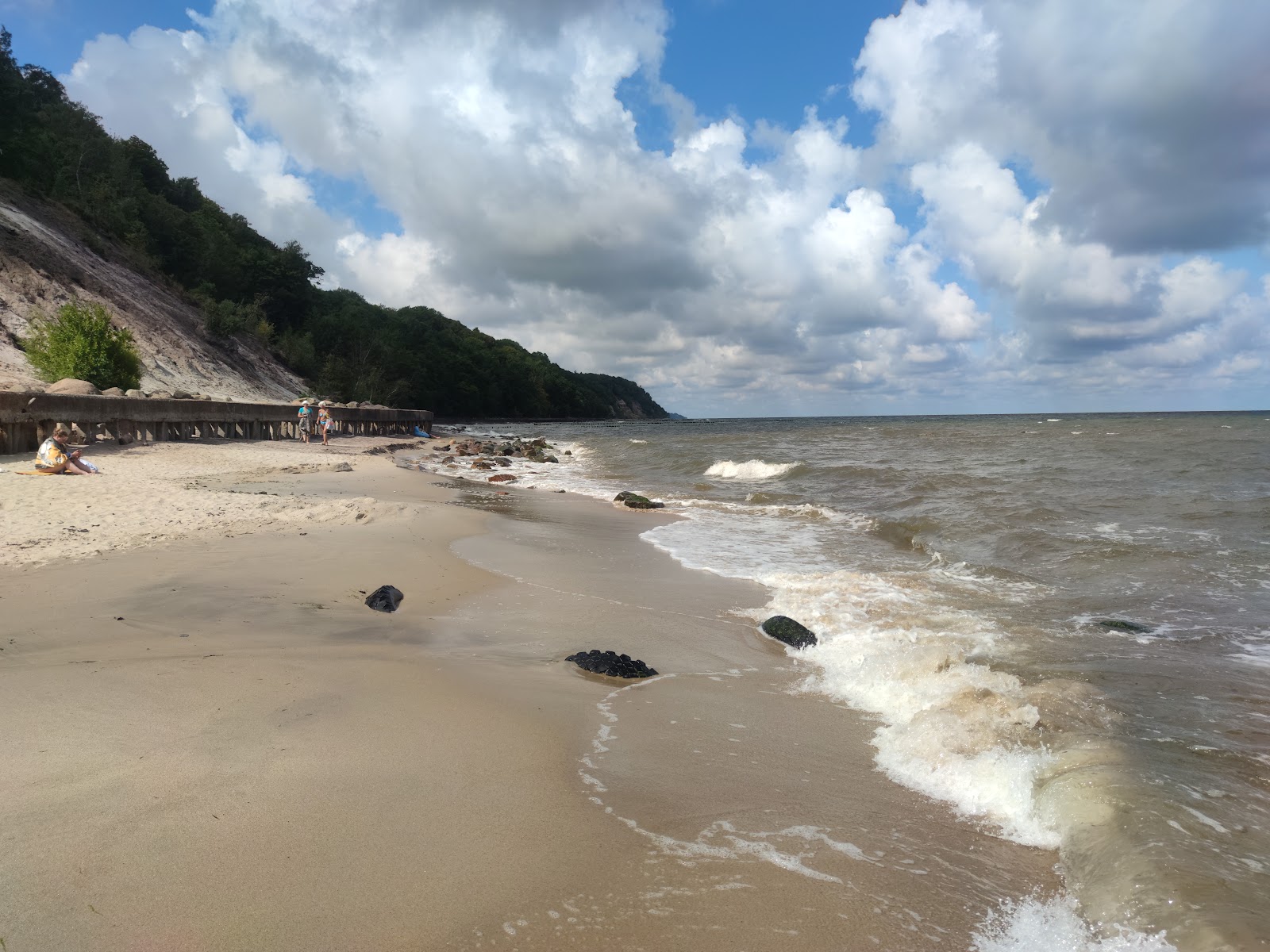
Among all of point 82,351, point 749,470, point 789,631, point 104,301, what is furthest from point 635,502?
point 104,301

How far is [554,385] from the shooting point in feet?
426

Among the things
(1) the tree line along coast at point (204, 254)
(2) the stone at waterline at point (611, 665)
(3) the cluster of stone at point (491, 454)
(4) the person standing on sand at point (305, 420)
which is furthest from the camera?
(1) the tree line along coast at point (204, 254)

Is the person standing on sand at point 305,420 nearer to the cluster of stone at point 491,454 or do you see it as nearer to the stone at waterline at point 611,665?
the cluster of stone at point 491,454

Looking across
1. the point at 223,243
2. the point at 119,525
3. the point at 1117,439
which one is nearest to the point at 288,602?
the point at 119,525

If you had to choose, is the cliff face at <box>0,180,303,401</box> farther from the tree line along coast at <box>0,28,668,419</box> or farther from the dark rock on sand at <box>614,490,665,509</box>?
the dark rock on sand at <box>614,490,665,509</box>

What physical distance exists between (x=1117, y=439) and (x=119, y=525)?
41474 millimetres

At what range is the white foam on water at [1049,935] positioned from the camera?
7.61 ft

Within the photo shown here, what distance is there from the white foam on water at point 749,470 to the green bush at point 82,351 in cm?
1821

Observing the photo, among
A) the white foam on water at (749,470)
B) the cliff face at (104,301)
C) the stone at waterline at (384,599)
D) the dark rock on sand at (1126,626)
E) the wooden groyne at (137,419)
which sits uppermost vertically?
the cliff face at (104,301)

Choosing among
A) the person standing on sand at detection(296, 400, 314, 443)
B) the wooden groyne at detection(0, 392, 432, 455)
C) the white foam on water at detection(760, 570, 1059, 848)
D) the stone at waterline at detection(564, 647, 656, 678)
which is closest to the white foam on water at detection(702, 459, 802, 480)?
the person standing on sand at detection(296, 400, 314, 443)

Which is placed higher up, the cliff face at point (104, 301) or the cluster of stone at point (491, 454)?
the cliff face at point (104, 301)

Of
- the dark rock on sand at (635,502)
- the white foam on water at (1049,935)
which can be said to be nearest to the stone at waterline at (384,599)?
the white foam on water at (1049,935)

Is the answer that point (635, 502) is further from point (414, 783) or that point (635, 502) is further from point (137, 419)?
point (137, 419)

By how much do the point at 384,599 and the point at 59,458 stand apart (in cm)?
784
